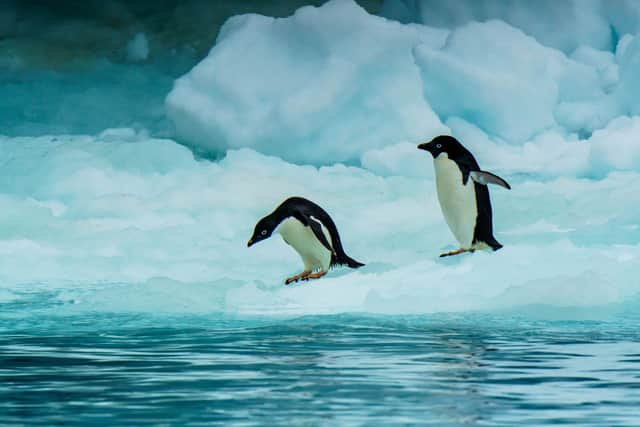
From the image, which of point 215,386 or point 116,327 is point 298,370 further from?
point 116,327

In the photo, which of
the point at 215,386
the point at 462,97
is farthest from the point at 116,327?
the point at 462,97

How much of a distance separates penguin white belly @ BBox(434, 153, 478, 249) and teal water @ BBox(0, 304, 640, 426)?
3.83 ft

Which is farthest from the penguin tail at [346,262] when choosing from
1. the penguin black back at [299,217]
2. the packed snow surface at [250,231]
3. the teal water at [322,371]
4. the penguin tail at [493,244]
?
the teal water at [322,371]

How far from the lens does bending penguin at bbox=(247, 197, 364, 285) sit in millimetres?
7016

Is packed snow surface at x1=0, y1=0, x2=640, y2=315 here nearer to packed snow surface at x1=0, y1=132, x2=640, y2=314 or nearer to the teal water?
packed snow surface at x1=0, y1=132, x2=640, y2=314

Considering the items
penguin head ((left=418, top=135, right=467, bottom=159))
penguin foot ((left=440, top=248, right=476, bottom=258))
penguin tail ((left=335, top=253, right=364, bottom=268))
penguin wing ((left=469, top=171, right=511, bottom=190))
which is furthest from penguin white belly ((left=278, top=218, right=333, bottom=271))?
penguin wing ((left=469, top=171, right=511, bottom=190))

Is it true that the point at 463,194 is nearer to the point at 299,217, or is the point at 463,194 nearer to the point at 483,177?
the point at 483,177

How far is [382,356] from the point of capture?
176 inches

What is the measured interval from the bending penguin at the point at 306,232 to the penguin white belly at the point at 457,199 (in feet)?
2.23

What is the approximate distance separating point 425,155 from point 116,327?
13.3 ft

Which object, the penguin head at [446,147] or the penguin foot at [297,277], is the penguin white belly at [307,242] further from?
the penguin head at [446,147]

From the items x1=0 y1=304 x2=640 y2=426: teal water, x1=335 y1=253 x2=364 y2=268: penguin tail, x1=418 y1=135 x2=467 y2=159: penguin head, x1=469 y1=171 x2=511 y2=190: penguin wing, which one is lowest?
x1=0 y1=304 x2=640 y2=426: teal water

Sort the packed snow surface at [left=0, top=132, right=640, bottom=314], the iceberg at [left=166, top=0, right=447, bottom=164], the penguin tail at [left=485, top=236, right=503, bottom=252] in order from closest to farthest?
the packed snow surface at [left=0, top=132, right=640, bottom=314]
the penguin tail at [left=485, top=236, right=503, bottom=252]
the iceberg at [left=166, top=0, right=447, bottom=164]

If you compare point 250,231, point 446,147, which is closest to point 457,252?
point 446,147
